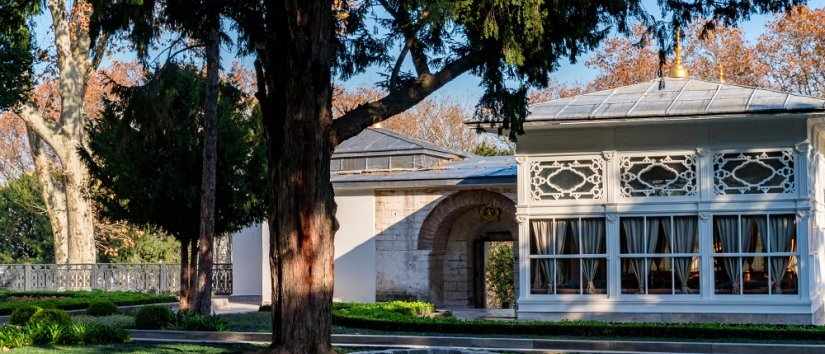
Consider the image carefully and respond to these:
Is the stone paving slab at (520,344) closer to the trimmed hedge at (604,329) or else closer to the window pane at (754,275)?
the trimmed hedge at (604,329)

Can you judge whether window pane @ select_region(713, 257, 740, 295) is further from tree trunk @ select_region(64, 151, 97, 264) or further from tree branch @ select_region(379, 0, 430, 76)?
tree trunk @ select_region(64, 151, 97, 264)

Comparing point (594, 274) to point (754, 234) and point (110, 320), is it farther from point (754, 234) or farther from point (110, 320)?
point (110, 320)

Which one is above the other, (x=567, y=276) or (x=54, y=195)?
(x=54, y=195)

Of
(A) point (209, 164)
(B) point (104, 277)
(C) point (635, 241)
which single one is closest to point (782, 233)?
(C) point (635, 241)

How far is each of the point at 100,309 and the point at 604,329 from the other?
10524 mm

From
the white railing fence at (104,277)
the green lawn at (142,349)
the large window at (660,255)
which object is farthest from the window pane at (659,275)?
the white railing fence at (104,277)

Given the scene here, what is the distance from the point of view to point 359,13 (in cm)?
1373

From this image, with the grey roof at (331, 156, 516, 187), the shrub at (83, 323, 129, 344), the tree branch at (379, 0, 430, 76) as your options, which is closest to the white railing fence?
the grey roof at (331, 156, 516, 187)

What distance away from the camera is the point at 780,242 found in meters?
20.3

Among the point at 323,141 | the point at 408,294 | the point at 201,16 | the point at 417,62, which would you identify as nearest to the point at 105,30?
the point at 201,16

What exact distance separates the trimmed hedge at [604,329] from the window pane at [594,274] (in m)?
3.48

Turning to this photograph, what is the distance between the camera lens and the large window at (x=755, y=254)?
20.2 meters

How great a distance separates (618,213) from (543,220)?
1466 mm

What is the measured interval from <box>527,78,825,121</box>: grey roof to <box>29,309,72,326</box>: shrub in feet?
28.5
